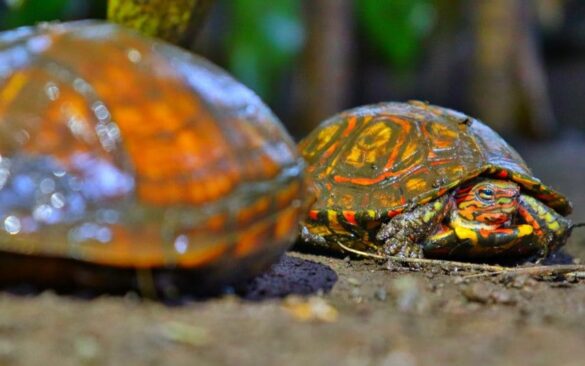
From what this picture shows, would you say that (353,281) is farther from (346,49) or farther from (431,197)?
(346,49)

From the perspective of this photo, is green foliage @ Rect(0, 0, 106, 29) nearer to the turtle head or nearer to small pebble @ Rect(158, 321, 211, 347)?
the turtle head

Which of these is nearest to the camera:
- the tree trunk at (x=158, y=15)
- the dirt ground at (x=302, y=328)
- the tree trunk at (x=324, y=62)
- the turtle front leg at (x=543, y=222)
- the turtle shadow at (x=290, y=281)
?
the dirt ground at (x=302, y=328)

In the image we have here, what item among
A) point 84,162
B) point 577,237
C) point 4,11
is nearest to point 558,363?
point 84,162

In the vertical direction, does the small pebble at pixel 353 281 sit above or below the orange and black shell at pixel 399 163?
below

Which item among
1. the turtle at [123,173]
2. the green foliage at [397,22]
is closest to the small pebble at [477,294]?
the turtle at [123,173]

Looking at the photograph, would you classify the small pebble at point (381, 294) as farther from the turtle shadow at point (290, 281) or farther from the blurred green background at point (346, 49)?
the blurred green background at point (346, 49)

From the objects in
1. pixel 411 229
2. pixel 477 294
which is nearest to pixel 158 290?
pixel 477 294

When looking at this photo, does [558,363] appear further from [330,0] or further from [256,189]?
[330,0]
